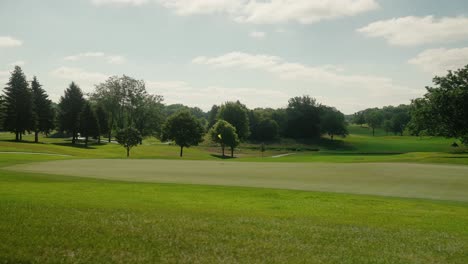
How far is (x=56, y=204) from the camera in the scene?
1355 cm

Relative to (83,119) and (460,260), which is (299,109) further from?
(460,260)

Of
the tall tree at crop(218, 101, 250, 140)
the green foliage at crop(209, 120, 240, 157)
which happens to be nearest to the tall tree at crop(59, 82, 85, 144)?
the green foliage at crop(209, 120, 240, 157)

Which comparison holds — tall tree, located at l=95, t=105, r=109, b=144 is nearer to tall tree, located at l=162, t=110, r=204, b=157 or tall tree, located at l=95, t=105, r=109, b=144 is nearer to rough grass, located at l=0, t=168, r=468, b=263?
tall tree, located at l=162, t=110, r=204, b=157

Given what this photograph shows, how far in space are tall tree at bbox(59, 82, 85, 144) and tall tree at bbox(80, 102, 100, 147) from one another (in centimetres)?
130

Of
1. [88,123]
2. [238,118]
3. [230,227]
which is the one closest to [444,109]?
[230,227]

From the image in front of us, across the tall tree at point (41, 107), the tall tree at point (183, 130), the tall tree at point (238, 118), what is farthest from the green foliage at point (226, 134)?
the tall tree at point (41, 107)

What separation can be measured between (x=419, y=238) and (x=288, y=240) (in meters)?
3.78

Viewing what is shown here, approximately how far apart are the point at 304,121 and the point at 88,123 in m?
72.4

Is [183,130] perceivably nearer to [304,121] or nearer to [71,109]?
[71,109]

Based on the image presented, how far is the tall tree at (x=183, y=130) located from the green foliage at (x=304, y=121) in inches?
2358

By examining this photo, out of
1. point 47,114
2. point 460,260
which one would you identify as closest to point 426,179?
point 460,260

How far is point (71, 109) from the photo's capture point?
94.9 m

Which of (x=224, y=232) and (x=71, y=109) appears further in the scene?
(x=71, y=109)

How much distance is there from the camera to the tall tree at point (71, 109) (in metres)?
92.9
